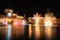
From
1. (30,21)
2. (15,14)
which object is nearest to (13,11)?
(15,14)

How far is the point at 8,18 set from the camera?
1474 inches

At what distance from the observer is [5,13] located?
3791 cm

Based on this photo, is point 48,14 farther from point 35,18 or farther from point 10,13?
→ point 10,13

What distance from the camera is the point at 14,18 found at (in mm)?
39656

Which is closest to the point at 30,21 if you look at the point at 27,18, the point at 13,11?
the point at 27,18

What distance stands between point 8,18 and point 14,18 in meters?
2.42

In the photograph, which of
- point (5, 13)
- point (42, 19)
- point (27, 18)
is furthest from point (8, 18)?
point (42, 19)

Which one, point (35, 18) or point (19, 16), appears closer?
point (19, 16)

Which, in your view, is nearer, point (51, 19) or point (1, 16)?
point (1, 16)

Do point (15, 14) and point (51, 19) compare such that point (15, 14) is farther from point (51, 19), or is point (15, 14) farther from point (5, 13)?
point (51, 19)

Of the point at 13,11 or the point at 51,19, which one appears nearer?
the point at 13,11

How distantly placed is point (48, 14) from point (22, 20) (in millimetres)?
5195

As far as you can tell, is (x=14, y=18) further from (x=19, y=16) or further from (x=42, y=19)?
(x=42, y=19)

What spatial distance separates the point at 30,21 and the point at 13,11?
3726 mm
